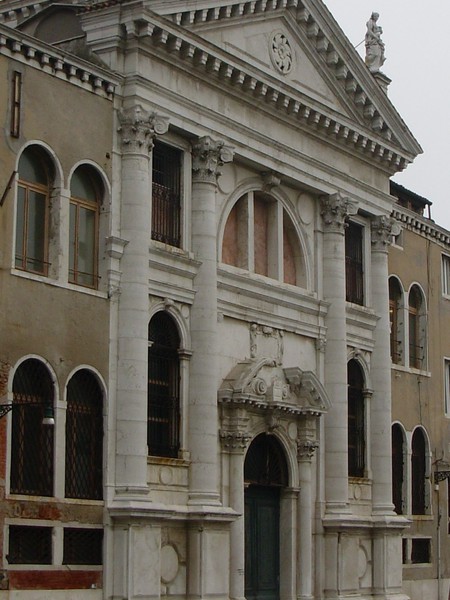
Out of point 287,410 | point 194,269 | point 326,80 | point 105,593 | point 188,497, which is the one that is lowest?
point 105,593

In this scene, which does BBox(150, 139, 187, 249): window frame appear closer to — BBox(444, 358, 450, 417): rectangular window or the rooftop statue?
the rooftop statue

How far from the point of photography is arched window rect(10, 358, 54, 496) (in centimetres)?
2578

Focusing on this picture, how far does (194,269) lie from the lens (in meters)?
30.6

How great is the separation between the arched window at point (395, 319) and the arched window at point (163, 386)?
433 inches

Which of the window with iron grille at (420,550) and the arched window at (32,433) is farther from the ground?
the arched window at (32,433)

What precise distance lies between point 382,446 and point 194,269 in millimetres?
8970

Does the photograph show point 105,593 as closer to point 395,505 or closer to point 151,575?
point 151,575

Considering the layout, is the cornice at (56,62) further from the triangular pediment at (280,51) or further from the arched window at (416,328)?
the arched window at (416,328)

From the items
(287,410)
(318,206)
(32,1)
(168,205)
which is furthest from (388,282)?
(32,1)

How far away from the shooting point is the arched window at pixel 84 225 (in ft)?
91.4

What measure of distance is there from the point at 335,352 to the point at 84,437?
371 inches

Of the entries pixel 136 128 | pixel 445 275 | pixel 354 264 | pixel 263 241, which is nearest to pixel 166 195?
pixel 136 128

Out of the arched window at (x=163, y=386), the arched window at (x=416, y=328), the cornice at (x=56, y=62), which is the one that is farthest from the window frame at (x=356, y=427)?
the cornice at (x=56, y=62)

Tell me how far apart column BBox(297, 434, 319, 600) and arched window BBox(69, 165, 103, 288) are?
26.3 ft
